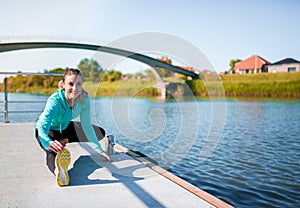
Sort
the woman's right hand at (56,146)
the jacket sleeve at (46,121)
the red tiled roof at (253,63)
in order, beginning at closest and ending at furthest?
the woman's right hand at (56,146) → the jacket sleeve at (46,121) → the red tiled roof at (253,63)

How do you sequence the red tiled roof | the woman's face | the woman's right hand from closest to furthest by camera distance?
the woman's right hand
the woman's face
the red tiled roof

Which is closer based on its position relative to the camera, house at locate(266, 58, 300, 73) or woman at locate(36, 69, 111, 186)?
woman at locate(36, 69, 111, 186)

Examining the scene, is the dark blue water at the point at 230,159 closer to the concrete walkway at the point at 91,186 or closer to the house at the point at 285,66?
the concrete walkway at the point at 91,186

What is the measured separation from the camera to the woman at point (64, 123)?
2.35m

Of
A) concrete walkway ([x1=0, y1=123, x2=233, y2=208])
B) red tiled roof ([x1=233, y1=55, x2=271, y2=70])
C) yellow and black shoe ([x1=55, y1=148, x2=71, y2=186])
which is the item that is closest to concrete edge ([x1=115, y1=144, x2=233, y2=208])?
concrete walkway ([x1=0, y1=123, x2=233, y2=208])

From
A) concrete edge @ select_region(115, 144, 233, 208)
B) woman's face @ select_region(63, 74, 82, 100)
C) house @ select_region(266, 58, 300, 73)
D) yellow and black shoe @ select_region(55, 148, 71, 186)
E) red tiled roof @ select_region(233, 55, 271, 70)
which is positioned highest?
red tiled roof @ select_region(233, 55, 271, 70)

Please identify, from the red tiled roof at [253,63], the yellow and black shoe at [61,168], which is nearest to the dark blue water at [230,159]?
the yellow and black shoe at [61,168]

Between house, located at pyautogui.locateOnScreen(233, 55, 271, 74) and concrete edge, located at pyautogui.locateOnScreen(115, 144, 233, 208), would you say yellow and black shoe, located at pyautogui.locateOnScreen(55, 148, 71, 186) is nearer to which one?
concrete edge, located at pyautogui.locateOnScreen(115, 144, 233, 208)

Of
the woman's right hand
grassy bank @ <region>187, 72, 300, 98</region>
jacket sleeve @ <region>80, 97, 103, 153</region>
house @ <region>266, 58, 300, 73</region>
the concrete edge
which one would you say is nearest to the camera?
the concrete edge

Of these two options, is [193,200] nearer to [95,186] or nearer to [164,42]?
[95,186]

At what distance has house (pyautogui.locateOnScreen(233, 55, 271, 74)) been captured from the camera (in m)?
55.4

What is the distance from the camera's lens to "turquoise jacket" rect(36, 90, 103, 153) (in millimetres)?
2436

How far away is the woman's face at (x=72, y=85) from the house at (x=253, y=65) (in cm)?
5524

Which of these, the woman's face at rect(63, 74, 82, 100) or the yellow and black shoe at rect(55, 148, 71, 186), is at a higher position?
the woman's face at rect(63, 74, 82, 100)
